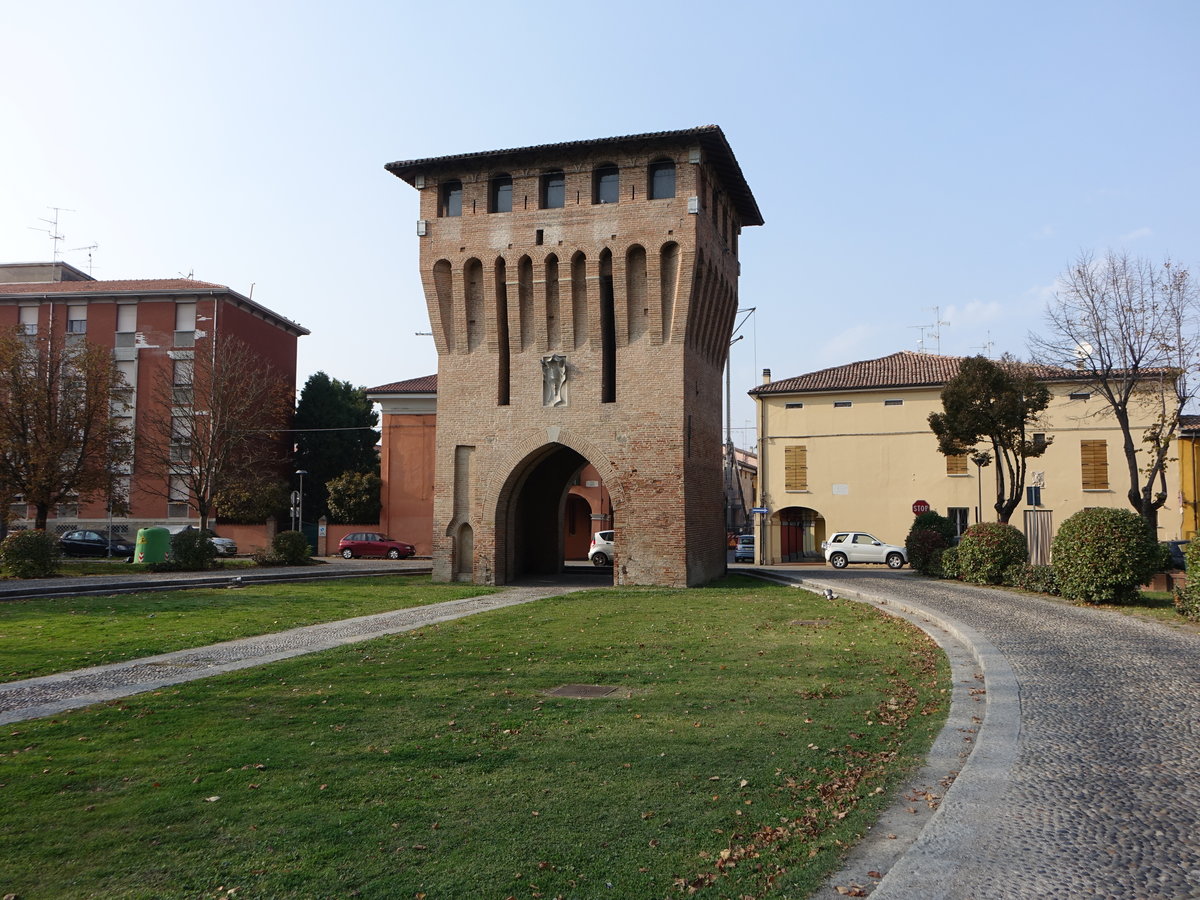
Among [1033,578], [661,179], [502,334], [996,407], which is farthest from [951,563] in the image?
[502,334]

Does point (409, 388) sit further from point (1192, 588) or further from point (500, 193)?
point (1192, 588)

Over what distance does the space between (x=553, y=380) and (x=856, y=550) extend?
55.0 feet

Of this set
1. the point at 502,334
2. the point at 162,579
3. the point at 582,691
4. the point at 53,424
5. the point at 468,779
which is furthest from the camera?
the point at 53,424

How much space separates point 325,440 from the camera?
52719 millimetres

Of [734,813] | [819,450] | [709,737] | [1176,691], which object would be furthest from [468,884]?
[819,450]

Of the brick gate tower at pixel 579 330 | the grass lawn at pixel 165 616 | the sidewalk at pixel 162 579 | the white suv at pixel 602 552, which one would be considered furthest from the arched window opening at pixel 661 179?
the white suv at pixel 602 552

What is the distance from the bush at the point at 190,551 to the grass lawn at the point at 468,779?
20.0 metres

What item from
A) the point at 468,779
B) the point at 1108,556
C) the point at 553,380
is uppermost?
the point at 553,380

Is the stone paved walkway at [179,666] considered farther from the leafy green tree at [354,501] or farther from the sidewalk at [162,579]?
the leafy green tree at [354,501]

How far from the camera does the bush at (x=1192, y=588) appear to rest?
13578 millimetres

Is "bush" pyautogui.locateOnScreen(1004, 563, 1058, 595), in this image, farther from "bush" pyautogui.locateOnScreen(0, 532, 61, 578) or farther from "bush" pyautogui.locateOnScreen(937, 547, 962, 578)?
"bush" pyautogui.locateOnScreen(0, 532, 61, 578)

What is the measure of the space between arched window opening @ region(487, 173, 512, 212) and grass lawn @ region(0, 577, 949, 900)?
17.4m

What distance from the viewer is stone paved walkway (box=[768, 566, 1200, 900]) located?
4062 millimetres

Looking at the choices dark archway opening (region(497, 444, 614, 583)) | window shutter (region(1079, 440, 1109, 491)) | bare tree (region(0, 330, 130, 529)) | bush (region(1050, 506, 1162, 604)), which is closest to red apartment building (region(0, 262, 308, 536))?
bare tree (region(0, 330, 130, 529))
